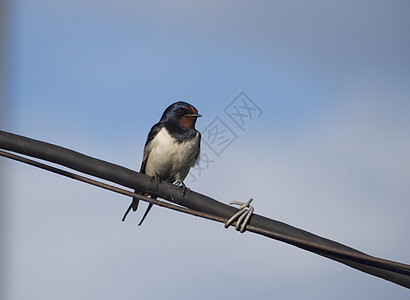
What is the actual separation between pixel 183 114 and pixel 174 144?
346mm

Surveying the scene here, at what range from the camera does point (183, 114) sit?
610 centimetres

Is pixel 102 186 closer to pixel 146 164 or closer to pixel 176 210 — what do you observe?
pixel 176 210

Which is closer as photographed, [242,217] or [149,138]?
[242,217]

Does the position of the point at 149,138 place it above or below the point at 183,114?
below

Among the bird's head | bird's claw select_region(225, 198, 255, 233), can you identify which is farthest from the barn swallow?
bird's claw select_region(225, 198, 255, 233)

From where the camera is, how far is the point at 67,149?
3090 mm

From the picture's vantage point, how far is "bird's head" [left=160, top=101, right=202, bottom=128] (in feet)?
19.9

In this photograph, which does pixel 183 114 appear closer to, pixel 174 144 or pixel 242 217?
pixel 174 144

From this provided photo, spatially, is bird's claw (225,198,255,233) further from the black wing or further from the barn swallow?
the black wing

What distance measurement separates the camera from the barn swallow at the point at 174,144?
19.5 feet

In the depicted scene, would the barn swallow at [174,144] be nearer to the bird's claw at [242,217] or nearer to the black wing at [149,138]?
the black wing at [149,138]

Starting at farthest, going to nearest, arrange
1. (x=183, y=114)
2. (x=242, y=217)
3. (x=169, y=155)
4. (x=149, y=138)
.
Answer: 1. (x=149, y=138)
2. (x=183, y=114)
3. (x=169, y=155)
4. (x=242, y=217)

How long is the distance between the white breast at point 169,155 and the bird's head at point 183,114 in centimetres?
15

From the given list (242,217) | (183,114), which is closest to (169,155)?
(183,114)
